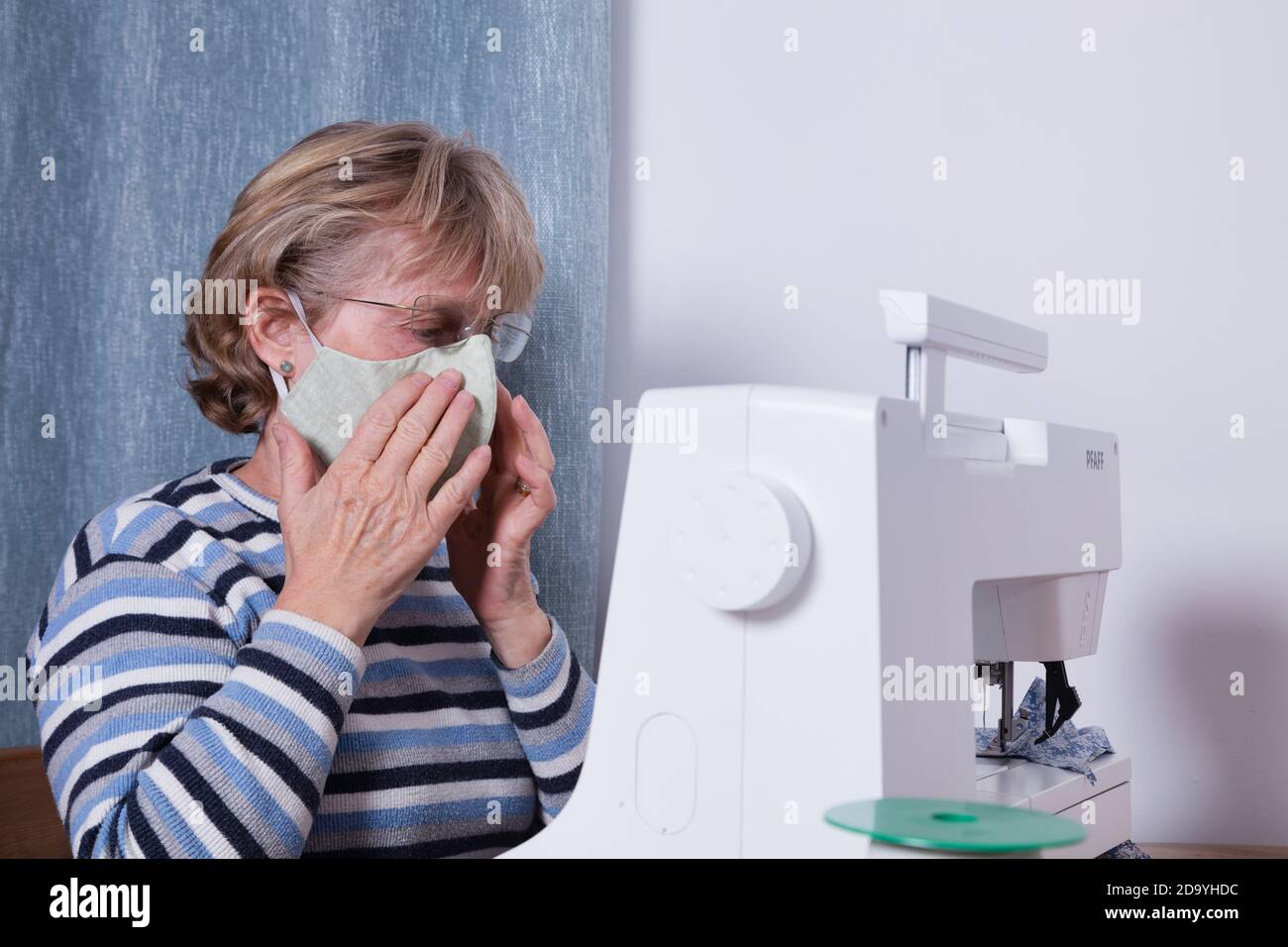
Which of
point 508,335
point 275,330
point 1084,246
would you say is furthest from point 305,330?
point 1084,246

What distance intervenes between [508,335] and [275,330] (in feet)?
0.68

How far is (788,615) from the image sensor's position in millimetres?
636

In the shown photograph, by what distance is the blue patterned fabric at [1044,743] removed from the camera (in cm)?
91

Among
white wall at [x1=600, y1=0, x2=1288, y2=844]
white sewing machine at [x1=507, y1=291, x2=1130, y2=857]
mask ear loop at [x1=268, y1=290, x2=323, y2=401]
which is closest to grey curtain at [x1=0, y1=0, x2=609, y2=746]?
white wall at [x1=600, y1=0, x2=1288, y2=844]

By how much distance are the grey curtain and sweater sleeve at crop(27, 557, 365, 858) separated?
46cm

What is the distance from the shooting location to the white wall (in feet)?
4.04

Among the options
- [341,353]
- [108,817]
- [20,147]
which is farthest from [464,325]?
[20,147]

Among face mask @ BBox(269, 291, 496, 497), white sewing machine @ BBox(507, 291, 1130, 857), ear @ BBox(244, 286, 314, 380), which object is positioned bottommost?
white sewing machine @ BBox(507, 291, 1130, 857)

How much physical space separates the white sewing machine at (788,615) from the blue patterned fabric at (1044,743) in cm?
25

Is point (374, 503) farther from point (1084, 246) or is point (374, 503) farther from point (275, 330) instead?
point (1084, 246)

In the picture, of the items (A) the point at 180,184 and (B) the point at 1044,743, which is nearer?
(B) the point at 1044,743

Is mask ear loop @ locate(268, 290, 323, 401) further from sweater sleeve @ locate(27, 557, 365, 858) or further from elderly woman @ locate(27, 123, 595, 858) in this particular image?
sweater sleeve @ locate(27, 557, 365, 858)

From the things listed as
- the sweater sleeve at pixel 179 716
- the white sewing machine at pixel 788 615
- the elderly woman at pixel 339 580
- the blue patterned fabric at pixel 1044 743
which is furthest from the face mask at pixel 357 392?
the blue patterned fabric at pixel 1044 743
